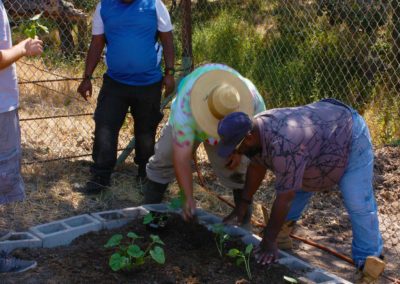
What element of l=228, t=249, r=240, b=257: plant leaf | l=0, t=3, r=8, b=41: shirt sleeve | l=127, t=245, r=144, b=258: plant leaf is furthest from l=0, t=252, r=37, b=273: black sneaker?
l=0, t=3, r=8, b=41: shirt sleeve

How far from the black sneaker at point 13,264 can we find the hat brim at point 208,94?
131 centimetres

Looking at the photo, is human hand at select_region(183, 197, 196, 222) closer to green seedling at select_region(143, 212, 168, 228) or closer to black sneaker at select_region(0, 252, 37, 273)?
green seedling at select_region(143, 212, 168, 228)

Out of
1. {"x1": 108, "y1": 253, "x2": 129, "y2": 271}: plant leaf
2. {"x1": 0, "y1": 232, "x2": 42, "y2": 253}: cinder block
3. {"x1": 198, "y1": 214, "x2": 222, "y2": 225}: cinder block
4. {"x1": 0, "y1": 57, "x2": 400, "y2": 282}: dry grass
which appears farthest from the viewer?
{"x1": 0, "y1": 57, "x2": 400, "y2": 282}: dry grass

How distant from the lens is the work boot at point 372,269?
3.88 metres

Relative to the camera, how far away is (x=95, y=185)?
557cm

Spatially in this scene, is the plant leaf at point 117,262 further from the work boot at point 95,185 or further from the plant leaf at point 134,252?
the work boot at point 95,185

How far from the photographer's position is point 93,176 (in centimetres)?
561

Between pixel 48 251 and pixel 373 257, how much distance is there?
2.02m

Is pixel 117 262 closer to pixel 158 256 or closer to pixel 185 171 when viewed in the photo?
pixel 158 256

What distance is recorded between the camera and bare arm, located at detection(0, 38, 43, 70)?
3.59m

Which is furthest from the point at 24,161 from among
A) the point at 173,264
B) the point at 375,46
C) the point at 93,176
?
the point at 375,46

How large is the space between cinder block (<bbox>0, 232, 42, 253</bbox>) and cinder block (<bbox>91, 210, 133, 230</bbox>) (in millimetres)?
510

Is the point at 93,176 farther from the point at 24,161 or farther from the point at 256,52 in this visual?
the point at 256,52

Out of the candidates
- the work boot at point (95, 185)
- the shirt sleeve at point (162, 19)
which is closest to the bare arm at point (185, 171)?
the shirt sleeve at point (162, 19)
